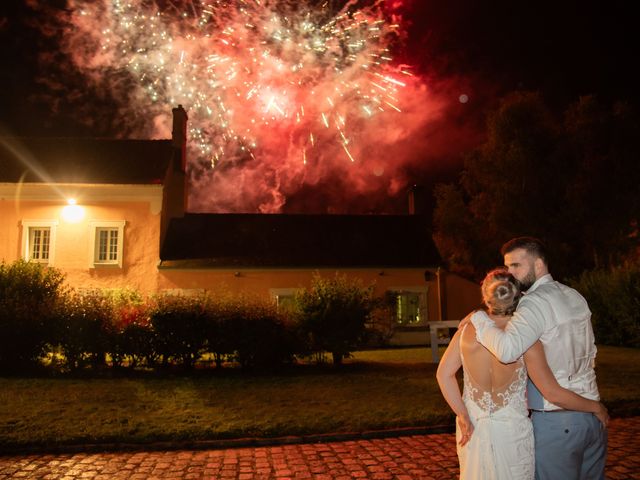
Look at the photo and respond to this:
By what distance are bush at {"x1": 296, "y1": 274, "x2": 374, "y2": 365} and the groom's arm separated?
11.5 m

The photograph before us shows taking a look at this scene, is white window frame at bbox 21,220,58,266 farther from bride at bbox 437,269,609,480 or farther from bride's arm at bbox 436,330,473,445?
bride at bbox 437,269,609,480

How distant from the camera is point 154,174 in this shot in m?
25.0

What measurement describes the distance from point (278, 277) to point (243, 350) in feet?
33.7

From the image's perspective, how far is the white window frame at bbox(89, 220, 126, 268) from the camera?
936 inches

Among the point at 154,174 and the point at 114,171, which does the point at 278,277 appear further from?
the point at 114,171

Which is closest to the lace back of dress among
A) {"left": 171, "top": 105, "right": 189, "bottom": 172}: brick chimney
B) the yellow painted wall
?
the yellow painted wall

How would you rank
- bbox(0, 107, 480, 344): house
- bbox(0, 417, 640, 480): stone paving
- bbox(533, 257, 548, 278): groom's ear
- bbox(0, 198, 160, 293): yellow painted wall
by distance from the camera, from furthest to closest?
bbox(0, 107, 480, 344): house
bbox(0, 198, 160, 293): yellow painted wall
bbox(0, 417, 640, 480): stone paving
bbox(533, 257, 548, 278): groom's ear

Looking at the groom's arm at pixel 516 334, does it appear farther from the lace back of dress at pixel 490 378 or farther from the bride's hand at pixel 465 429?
the bride's hand at pixel 465 429

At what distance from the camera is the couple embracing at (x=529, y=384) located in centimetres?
315

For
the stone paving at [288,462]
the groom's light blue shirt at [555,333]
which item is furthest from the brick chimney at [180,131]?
the groom's light blue shirt at [555,333]

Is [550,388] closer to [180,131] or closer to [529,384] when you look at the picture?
[529,384]

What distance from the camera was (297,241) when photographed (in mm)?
26562

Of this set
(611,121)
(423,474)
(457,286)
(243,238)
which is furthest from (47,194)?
(611,121)

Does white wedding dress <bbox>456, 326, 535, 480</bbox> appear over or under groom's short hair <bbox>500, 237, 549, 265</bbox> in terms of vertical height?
under
